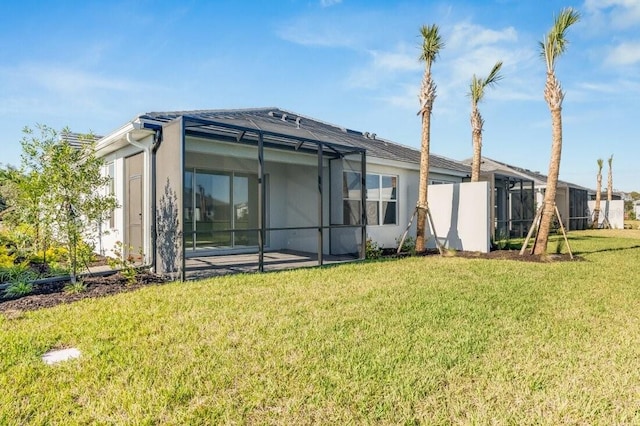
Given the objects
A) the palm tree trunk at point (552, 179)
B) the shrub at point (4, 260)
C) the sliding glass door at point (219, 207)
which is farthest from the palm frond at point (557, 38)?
the shrub at point (4, 260)

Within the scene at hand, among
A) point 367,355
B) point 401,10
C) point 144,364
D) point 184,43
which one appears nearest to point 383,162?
point 401,10

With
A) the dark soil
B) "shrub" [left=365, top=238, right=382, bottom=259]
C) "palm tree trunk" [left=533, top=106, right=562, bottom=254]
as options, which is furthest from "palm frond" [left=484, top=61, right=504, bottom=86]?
the dark soil

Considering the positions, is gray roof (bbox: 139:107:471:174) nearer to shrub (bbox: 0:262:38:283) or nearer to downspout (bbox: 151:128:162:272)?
downspout (bbox: 151:128:162:272)

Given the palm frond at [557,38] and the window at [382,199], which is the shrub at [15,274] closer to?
the window at [382,199]

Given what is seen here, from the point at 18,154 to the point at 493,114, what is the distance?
1453 centimetres

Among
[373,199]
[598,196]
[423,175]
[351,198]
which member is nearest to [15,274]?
[351,198]

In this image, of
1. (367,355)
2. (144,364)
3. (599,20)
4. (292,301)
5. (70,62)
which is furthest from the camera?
(599,20)

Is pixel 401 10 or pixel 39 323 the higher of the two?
pixel 401 10

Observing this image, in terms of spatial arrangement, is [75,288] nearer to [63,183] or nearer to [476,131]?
[63,183]

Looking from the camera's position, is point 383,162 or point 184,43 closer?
point 184,43

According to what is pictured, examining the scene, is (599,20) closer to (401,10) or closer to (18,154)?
(401,10)

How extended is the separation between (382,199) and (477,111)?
5427 millimetres

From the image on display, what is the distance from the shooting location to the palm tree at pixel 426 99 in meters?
10.6

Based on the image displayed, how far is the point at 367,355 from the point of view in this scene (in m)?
3.51
